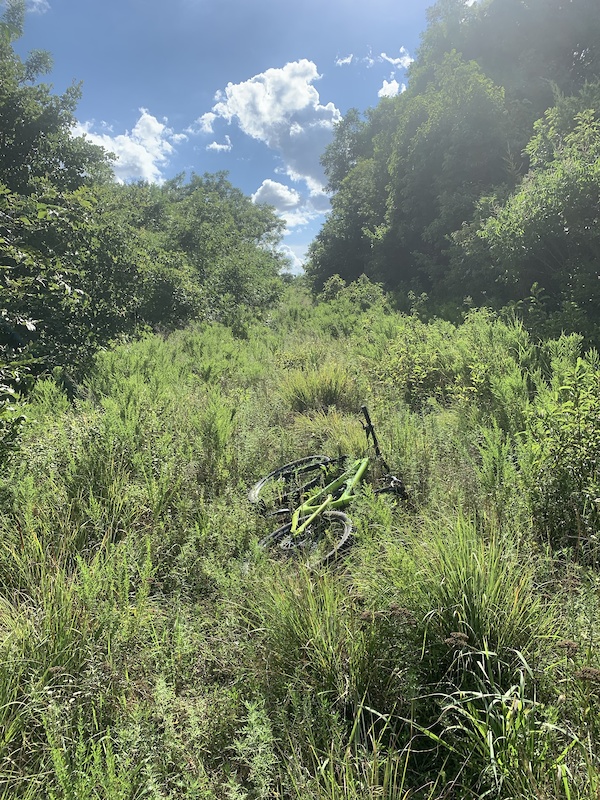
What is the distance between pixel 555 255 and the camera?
289 inches

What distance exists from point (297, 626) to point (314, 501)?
1306 mm

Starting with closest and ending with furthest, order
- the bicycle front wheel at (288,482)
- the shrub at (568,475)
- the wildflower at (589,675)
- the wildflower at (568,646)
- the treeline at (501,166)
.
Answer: the wildflower at (589,675), the wildflower at (568,646), the shrub at (568,475), the bicycle front wheel at (288,482), the treeline at (501,166)

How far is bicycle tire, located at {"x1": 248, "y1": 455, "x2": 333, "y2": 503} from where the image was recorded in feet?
10.8

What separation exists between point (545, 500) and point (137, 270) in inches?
283

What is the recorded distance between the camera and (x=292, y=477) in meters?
3.62

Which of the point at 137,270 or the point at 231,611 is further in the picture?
the point at 137,270

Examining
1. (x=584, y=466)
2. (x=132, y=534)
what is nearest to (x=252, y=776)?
(x=132, y=534)

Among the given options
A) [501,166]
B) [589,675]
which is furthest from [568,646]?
[501,166]

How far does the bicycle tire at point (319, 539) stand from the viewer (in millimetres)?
2438

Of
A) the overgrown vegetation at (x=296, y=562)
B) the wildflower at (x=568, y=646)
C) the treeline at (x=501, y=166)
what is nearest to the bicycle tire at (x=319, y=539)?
the overgrown vegetation at (x=296, y=562)

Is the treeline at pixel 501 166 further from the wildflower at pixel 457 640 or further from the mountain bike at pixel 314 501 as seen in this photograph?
the wildflower at pixel 457 640

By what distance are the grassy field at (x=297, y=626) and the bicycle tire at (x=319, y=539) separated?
3.8 inches

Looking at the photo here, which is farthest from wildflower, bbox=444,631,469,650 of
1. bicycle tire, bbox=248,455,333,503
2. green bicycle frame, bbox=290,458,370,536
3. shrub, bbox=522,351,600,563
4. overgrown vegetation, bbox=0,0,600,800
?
bicycle tire, bbox=248,455,333,503

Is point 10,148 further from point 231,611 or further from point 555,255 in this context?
point 555,255
